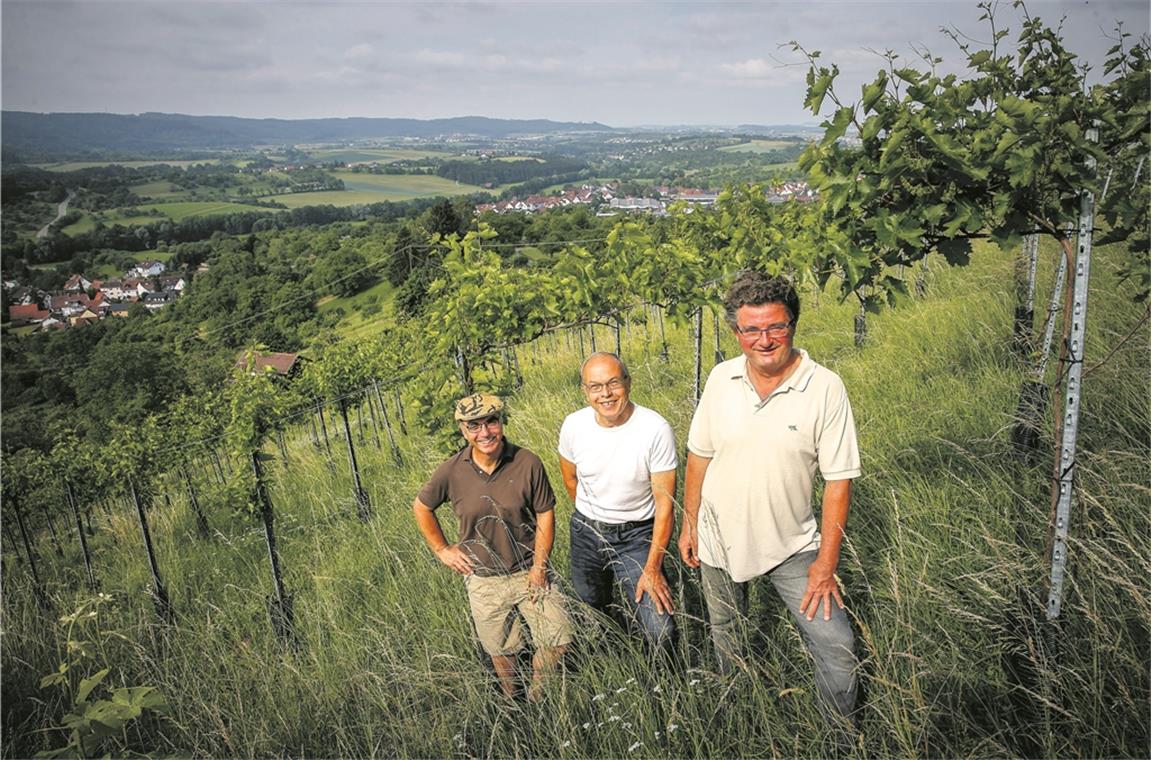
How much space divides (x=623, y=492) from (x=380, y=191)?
135m

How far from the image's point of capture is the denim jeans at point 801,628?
2252 millimetres

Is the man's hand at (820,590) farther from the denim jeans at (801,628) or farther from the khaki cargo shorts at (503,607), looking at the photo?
the khaki cargo shorts at (503,607)

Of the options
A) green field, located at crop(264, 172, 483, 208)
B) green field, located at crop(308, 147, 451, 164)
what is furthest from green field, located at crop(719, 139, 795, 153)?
green field, located at crop(308, 147, 451, 164)

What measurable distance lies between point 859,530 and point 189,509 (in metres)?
9.49

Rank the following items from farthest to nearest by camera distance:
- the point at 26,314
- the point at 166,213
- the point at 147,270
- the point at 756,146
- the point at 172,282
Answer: the point at 166,213 → the point at 147,270 → the point at 172,282 → the point at 756,146 → the point at 26,314

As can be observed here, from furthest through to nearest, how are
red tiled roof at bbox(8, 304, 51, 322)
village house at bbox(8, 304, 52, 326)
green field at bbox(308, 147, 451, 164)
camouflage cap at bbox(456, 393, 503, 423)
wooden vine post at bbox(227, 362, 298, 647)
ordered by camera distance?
green field at bbox(308, 147, 451, 164), red tiled roof at bbox(8, 304, 51, 322), village house at bbox(8, 304, 52, 326), wooden vine post at bbox(227, 362, 298, 647), camouflage cap at bbox(456, 393, 503, 423)

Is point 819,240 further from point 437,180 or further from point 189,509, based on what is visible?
point 437,180

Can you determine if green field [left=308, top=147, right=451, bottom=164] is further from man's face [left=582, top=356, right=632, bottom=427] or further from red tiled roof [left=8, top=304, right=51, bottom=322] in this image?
man's face [left=582, top=356, right=632, bottom=427]

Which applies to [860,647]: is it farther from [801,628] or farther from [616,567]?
[616,567]

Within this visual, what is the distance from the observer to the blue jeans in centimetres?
275

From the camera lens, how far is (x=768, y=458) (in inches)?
89.8

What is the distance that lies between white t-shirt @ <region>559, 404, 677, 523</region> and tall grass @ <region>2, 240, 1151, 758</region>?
366 millimetres

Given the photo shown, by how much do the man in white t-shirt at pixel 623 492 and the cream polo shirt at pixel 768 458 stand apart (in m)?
0.31

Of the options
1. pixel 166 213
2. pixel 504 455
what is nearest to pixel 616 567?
pixel 504 455
